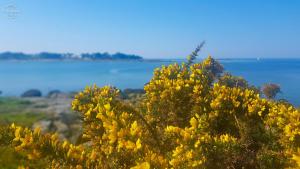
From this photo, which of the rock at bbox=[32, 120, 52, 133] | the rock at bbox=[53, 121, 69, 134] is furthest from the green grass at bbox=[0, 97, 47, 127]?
the rock at bbox=[53, 121, 69, 134]

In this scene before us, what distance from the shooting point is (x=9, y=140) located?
15.2 feet

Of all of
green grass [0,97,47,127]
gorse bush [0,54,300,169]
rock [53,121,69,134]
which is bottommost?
green grass [0,97,47,127]

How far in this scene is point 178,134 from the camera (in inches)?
188

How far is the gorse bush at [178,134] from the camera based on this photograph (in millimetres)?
4457

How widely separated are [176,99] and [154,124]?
42cm

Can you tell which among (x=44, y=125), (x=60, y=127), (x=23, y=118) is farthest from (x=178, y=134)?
(x=23, y=118)

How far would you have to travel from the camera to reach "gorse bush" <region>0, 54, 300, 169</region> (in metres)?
4.46

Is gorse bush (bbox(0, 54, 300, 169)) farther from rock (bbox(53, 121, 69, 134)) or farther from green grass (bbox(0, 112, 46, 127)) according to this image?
green grass (bbox(0, 112, 46, 127))

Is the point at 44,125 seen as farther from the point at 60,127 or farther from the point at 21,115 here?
the point at 21,115

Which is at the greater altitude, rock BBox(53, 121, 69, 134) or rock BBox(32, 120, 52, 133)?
rock BBox(53, 121, 69, 134)

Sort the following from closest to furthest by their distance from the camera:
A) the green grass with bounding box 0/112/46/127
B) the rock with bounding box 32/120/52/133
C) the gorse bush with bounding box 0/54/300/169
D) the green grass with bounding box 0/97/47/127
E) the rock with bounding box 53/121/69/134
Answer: the gorse bush with bounding box 0/54/300/169, the rock with bounding box 53/121/69/134, the rock with bounding box 32/120/52/133, the green grass with bounding box 0/112/46/127, the green grass with bounding box 0/97/47/127

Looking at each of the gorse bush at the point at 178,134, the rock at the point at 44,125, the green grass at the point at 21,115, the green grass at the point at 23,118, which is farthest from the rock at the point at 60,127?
the gorse bush at the point at 178,134

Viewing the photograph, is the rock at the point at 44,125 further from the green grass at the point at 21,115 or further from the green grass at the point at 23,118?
the green grass at the point at 23,118

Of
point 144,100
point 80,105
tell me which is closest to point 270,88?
point 144,100
